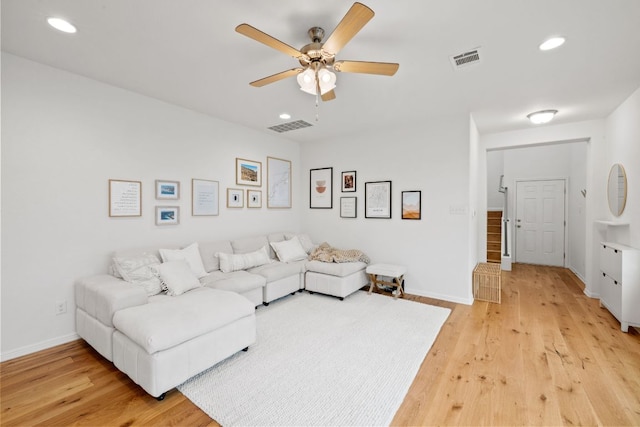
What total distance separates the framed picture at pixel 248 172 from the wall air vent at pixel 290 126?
64 centimetres

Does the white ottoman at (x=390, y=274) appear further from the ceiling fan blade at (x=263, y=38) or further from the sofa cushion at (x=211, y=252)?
the ceiling fan blade at (x=263, y=38)

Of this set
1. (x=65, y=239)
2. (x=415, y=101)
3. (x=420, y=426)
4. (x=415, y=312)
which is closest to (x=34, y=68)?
(x=65, y=239)

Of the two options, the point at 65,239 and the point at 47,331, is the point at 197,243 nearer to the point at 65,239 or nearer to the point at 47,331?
the point at 65,239

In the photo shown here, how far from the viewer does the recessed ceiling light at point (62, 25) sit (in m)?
2.04

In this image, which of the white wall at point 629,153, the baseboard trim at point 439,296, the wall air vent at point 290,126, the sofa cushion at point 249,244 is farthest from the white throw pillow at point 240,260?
the white wall at point 629,153

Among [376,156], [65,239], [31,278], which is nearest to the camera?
[31,278]

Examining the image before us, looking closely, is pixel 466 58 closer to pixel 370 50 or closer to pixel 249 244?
pixel 370 50

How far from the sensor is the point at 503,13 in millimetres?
1918

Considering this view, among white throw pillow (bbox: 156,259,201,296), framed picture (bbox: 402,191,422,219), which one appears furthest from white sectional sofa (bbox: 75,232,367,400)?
framed picture (bbox: 402,191,422,219)

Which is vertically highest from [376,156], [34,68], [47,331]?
[34,68]

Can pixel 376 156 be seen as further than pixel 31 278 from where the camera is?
Yes

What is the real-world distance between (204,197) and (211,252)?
2.61 feet

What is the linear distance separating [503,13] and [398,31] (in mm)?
675

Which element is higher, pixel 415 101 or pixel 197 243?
pixel 415 101
